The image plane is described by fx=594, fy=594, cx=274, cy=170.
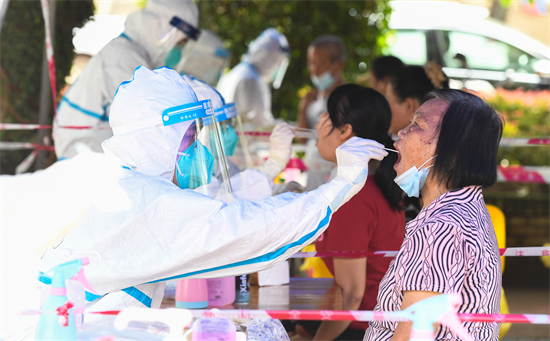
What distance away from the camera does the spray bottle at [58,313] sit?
159 cm

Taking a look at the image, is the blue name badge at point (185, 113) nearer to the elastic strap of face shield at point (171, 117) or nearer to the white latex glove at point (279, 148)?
the elastic strap of face shield at point (171, 117)

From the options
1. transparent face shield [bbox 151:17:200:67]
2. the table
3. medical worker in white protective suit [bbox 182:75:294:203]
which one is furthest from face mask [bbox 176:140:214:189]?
transparent face shield [bbox 151:17:200:67]

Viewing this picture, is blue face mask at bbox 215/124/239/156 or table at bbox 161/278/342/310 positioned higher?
blue face mask at bbox 215/124/239/156

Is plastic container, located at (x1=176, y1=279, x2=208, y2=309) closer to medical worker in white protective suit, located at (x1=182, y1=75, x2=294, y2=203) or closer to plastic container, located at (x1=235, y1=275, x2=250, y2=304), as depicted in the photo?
plastic container, located at (x1=235, y1=275, x2=250, y2=304)

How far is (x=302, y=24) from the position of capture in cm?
708

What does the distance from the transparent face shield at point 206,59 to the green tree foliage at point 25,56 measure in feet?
3.27

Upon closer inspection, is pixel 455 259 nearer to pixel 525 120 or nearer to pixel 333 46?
pixel 333 46

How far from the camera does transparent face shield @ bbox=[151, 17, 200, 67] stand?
4.31 meters

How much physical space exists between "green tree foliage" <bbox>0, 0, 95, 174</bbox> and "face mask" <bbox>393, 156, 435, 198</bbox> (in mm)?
4082

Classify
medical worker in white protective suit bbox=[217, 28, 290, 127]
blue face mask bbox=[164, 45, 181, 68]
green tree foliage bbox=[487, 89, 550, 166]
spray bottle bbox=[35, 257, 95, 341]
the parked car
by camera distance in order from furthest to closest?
the parked car
medical worker in white protective suit bbox=[217, 28, 290, 127]
green tree foliage bbox=[487, 89, 550, 166]
blue face mask bbox=[164, 45, 181, 68]
spray bottle bbox=[35, 257, 95, 341]

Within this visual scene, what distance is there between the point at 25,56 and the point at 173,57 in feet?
5.57

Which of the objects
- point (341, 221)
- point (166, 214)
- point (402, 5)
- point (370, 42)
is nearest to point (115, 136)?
point (166, 214)

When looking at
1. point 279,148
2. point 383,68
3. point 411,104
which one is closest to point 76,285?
point 279,148

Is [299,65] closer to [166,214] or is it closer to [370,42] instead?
[370,42]
